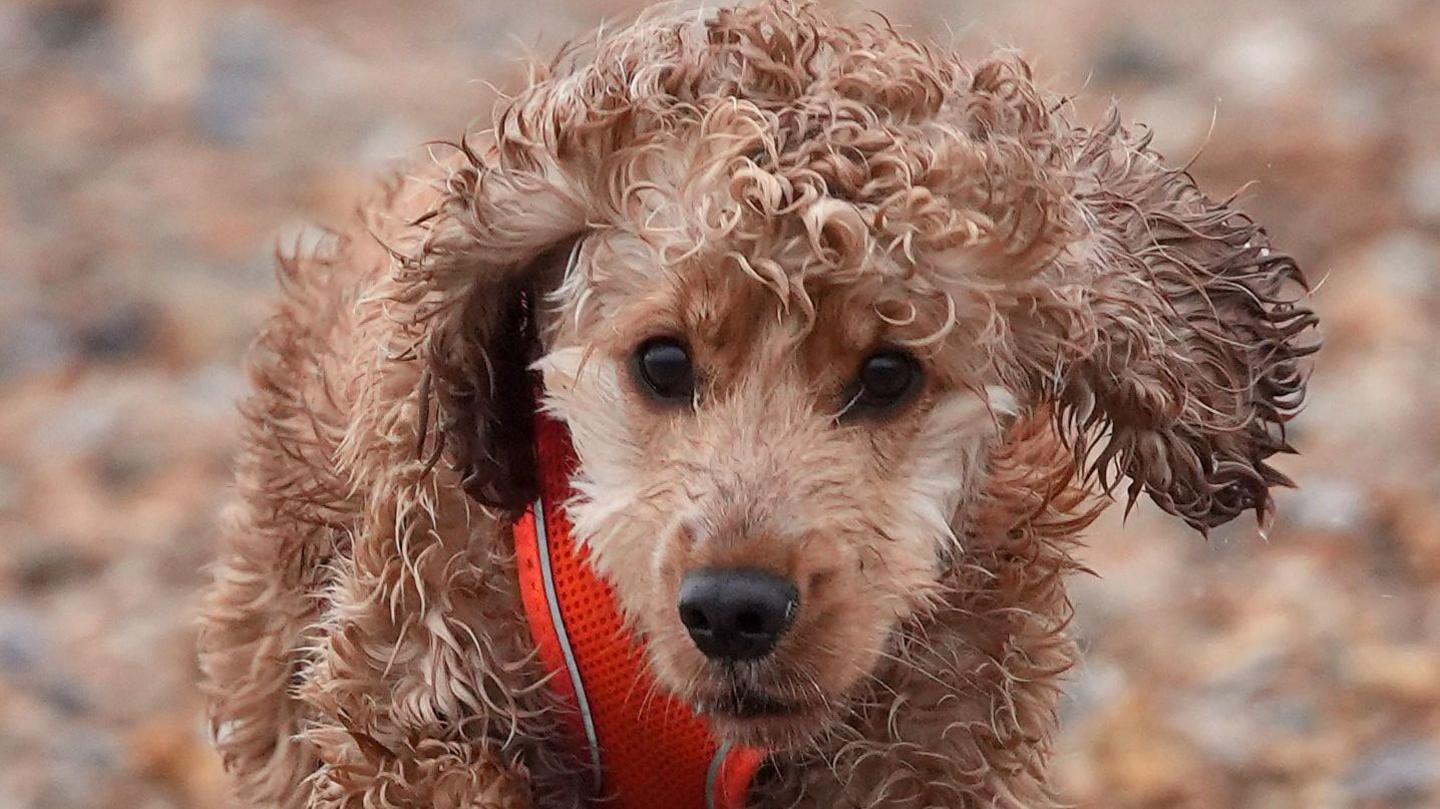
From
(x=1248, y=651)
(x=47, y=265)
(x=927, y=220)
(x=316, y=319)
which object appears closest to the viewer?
(x=927, y=220)

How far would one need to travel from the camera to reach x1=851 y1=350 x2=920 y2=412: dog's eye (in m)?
4.19

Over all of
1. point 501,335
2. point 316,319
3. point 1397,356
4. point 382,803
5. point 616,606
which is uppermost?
point 1397,356

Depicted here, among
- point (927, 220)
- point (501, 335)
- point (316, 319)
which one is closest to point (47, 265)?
point (316, 319)

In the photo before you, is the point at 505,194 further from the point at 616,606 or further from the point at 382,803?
the point at 382,803

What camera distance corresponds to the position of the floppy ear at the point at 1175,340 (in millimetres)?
4387

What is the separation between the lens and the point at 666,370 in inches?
167

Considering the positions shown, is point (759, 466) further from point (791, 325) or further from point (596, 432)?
point (596, 432)

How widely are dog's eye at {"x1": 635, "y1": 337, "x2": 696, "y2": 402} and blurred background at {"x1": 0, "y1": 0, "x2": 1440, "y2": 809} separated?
156cm

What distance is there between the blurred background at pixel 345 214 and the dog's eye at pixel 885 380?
142 cm

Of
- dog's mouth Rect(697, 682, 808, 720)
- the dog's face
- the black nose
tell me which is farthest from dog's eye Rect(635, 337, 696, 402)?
dog's mouth Rect(697, 682, 808, 720)

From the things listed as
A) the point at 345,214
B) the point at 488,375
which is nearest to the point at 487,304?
the point at 488,375

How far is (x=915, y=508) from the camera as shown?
4.26 m

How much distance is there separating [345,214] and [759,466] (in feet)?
19.2

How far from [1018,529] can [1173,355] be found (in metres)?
0.42
